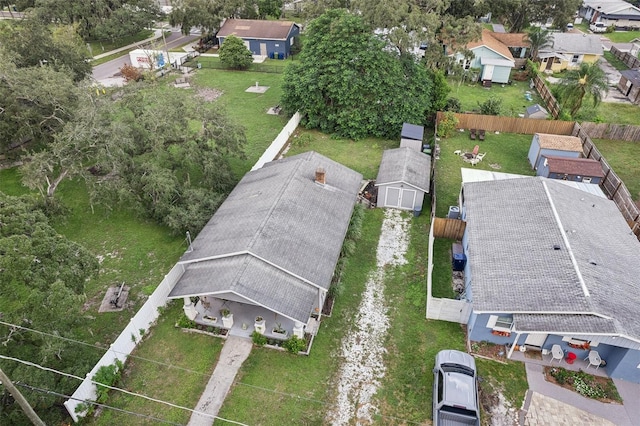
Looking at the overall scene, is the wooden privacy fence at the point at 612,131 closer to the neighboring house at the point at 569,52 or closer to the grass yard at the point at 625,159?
the grass yard at the point at 625,159

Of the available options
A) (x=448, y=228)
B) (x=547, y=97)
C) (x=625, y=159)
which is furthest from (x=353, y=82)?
(x=625, y=159)

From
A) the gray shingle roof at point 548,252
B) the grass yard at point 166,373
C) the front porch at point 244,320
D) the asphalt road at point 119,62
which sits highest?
the gray shingle roof at point 548,252

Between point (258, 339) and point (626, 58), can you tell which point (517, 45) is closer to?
point (626, 58)

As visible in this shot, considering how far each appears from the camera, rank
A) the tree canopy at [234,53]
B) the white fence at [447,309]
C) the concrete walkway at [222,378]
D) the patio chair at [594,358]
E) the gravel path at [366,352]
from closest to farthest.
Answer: the concrete walkway at [222,378], the gravel path at [366,352], the patio chair at [594,358], the white fence at [447,309], the tree canopy at [234,53]

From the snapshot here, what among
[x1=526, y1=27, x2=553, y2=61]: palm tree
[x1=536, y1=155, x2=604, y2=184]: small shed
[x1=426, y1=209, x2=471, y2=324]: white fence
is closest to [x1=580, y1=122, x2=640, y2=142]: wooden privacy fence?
[x1=536, y1=155, x2=604, y2=184]: small shed

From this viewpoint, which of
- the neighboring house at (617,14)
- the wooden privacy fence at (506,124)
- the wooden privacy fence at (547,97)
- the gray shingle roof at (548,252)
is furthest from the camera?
the neighboring house at (617,14)

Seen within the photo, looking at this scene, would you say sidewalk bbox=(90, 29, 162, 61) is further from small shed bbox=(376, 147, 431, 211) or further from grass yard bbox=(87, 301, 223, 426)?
grass yard bbox=(87, 301, 223, 426)

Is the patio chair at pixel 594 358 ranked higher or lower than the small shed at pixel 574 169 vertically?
lower

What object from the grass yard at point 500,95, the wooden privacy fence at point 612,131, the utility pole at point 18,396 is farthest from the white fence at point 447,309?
the grass yard at point 500,95
